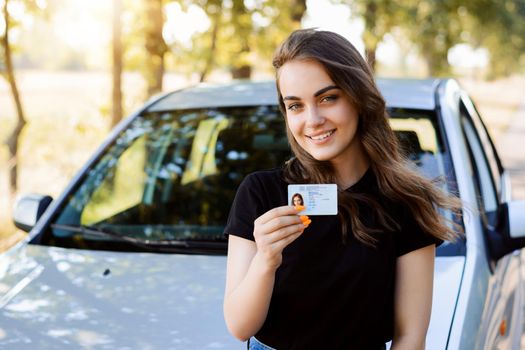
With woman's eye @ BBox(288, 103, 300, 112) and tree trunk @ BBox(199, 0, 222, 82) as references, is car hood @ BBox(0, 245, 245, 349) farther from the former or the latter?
tree trunk @ BBox(199, 0, 222, 82)

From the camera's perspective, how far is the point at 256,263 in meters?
1.58

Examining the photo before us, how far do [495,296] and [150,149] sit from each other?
1804mm

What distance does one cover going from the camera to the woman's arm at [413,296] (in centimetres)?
172

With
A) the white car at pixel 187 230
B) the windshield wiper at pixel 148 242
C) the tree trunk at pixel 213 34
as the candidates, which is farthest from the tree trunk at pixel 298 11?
the windshield wiper at pixel 148 242

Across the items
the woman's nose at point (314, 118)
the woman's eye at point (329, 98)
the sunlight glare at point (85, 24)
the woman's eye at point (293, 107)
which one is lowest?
the woman's nose at point (314, 118)

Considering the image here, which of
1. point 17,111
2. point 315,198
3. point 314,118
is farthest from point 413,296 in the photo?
point 17,111

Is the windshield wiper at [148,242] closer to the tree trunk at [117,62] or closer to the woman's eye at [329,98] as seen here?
the woman's eye at [329,98]

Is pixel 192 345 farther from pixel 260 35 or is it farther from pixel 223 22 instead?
pixel 260 35

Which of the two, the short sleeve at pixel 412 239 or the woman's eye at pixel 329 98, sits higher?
the woman's eye at pixel 329 98

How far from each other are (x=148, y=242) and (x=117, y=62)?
3.87 metres

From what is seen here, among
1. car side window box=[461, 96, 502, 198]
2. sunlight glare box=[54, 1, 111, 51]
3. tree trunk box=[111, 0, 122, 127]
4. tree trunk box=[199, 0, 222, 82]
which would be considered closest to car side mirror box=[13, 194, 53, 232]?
car side window box=[461, 96, 502, 198]

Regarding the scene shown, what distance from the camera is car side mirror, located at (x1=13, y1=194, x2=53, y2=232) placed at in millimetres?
3188

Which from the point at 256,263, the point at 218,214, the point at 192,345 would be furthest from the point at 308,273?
the point at 218,214

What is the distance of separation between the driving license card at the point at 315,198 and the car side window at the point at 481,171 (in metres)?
1.61
